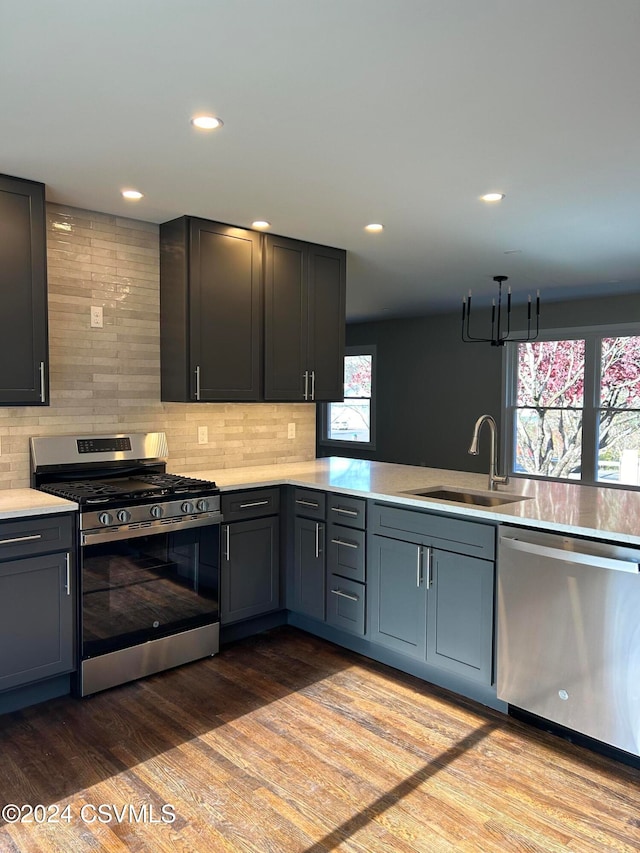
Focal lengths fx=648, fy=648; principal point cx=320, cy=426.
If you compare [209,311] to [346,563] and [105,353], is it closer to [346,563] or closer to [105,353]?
[105,353]

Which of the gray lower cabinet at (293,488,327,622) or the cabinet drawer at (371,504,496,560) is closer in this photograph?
the cabinet drawer at (371,504,496,560)

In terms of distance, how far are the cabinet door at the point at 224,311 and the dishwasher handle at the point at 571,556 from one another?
1.87 m

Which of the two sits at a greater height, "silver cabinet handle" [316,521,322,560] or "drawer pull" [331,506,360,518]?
"drawer pull" [331,506,360,518]

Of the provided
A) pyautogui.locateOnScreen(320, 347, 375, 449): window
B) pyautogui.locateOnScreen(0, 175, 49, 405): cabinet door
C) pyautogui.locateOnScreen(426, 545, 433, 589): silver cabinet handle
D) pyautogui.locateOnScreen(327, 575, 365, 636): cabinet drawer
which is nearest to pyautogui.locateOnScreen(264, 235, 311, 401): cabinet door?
pyautogui.locateOnScreen(327, 575, 365, 636): cabinet drawer

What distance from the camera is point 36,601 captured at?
2.85m

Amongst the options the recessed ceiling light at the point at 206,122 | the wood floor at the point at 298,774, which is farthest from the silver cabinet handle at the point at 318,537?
the recessed ceiling light at the point at 206,122

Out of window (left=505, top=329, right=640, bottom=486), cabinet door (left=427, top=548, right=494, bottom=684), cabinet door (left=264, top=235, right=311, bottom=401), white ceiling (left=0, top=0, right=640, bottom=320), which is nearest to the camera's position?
white ceiling (left=0, top=0, right=640, bottom=320)

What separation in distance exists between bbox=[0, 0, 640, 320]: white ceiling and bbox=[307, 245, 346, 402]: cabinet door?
0.43 m

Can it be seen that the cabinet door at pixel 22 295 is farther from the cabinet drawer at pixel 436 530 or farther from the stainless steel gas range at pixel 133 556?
the cabinet drawer at pixel 436 530

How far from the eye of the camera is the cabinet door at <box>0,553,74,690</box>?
2764mm

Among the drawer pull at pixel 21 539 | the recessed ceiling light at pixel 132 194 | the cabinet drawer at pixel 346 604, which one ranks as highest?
the recessed ceiling light at pixel 132 194

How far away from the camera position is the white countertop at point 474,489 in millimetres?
2691

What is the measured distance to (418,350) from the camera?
26.5 ft

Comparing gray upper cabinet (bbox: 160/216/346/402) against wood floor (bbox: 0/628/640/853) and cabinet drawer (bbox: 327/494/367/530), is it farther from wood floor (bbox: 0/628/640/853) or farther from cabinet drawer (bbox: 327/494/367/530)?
wood floor (bbox: 0/628/640/853)
